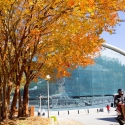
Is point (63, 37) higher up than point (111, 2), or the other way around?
point (111, 2)

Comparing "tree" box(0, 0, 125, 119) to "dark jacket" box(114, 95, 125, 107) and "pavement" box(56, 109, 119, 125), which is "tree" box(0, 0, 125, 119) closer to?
"dark jacket" box(114, 95, 125, 107)

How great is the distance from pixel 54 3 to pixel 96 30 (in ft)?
9.88

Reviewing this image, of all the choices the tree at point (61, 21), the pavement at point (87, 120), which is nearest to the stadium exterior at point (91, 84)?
the pavement at point (87, 120)

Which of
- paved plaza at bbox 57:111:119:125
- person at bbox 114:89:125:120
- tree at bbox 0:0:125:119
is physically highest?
tree at bbox 0:0:125:119

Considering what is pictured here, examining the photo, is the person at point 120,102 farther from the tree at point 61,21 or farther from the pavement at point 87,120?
the pavement at point 87,120

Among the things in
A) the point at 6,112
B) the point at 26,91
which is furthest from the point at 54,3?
the point at 26,91

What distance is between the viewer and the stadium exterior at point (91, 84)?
83.0 metres

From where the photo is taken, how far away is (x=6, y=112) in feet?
41.8

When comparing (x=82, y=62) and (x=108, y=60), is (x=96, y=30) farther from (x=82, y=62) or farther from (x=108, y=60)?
(x=108, y=60)

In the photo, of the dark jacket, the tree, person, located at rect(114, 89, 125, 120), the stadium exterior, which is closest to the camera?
the tree

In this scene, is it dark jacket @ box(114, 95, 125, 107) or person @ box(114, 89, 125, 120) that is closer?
person @ box(114, 89, 125, 120)

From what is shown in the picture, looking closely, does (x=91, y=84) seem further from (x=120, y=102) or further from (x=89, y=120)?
(x=120, y=102)

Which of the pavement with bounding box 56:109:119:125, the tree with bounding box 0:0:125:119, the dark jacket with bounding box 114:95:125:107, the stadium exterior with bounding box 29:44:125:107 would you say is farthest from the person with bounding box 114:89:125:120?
the stadium exterior with bounding box 29:44:125:107

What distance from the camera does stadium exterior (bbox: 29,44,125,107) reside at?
8300 centimetres
